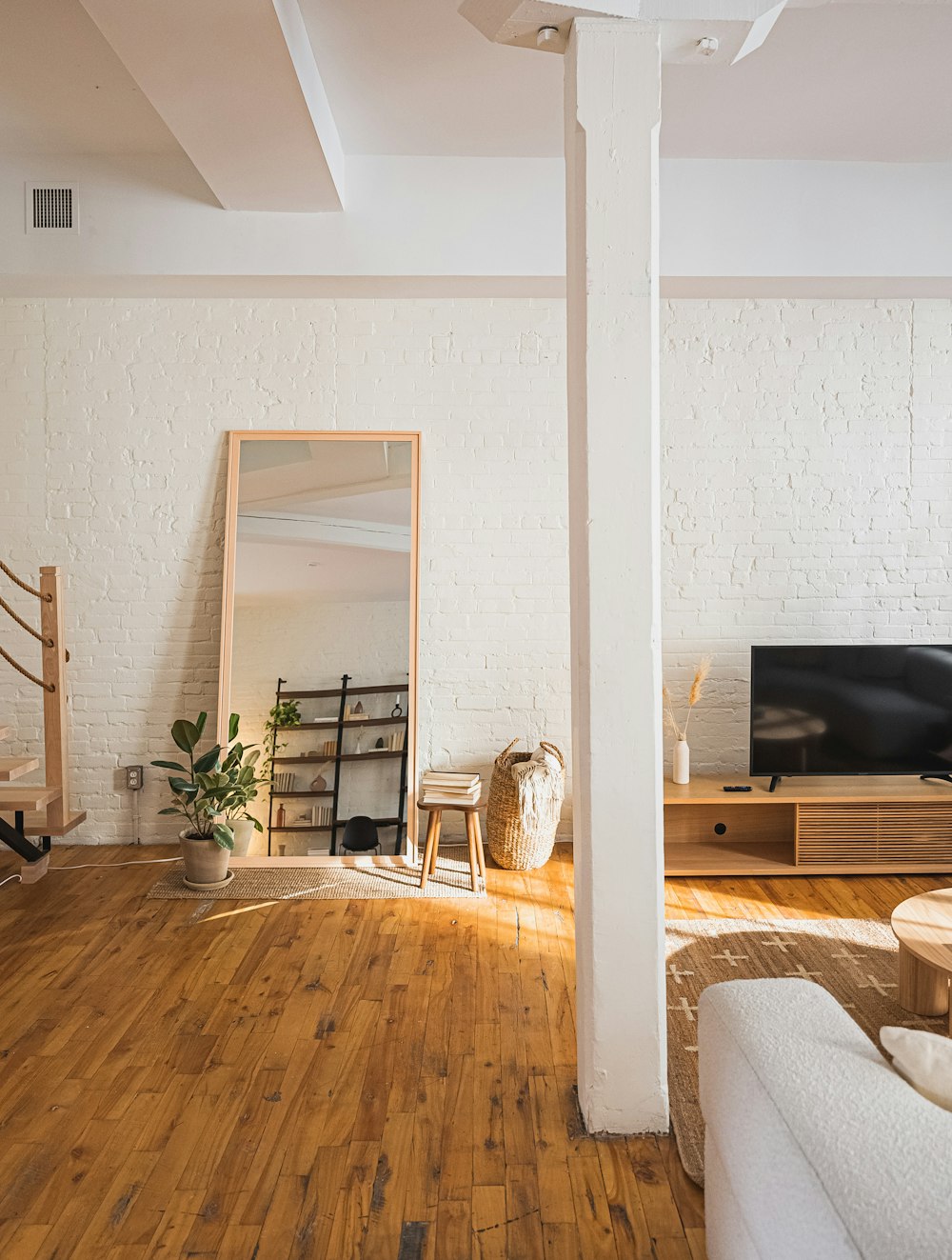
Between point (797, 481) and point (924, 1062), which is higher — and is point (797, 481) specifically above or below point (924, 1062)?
above

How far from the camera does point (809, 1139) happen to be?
48.8 inches

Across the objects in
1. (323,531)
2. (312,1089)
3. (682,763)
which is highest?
(323,531)

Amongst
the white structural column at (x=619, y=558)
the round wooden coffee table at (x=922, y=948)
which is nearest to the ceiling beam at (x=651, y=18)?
the white structural column at (x=619, y=558)

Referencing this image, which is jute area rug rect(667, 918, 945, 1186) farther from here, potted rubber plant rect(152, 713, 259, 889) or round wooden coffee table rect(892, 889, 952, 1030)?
potted rubber plant rect(152, 713, 259, 889)

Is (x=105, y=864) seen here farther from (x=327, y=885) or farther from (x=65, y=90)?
(x=65, y=90)

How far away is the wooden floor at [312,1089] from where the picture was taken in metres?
2.08

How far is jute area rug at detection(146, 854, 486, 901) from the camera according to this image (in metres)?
4.19

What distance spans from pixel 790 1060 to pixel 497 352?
4.00m

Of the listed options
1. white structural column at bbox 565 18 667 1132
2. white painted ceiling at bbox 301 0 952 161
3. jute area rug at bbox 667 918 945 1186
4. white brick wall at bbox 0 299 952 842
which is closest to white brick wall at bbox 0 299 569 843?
white brick wall at bbox 0 299 952 842

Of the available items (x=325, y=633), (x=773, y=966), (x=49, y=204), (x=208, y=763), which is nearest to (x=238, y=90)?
(x=49, y=204)

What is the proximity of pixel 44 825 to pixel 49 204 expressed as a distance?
112 inches

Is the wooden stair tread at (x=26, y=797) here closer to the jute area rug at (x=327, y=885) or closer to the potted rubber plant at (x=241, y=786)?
the jute area rug at (x=327, y=885)

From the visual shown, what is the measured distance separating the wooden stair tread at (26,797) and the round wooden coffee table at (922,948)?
347 centimetres

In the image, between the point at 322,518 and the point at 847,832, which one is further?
the point at 322,518
